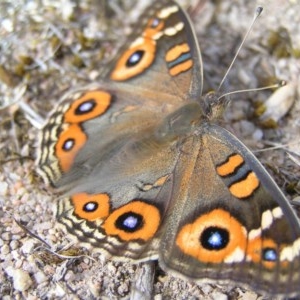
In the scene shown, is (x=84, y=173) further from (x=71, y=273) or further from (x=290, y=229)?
(x=290, y=229)

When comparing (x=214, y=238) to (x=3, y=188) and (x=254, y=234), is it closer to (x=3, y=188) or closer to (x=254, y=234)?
(x=254, y=234)

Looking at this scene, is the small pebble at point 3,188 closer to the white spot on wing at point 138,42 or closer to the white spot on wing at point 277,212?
the white spot on wing at point 138,42

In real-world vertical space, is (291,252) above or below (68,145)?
below

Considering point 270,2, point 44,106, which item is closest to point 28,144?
point 44,106

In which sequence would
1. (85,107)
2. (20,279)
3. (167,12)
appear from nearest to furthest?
(20,279) → (85,107) → (167,12)

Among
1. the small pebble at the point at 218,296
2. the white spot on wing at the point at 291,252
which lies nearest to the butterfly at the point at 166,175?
the white spot on wing at the point at 291,252

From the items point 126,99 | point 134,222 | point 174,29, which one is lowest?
point 134,222

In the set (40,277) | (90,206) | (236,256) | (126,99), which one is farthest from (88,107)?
(236,256)
